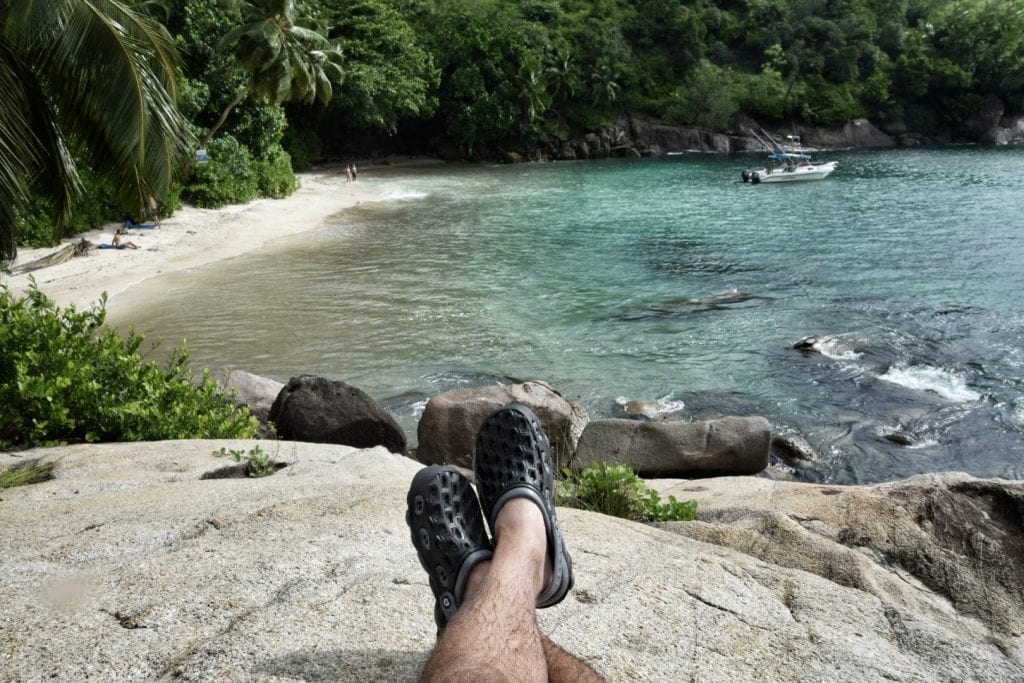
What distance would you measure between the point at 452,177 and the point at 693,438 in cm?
4296

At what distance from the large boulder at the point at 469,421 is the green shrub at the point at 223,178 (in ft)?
81.4

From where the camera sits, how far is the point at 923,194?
36625 mm

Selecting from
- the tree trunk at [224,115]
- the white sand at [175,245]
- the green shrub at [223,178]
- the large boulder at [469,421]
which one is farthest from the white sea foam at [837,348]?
the tree trunk at [224,115]

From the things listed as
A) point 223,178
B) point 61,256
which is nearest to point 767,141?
point 223,178

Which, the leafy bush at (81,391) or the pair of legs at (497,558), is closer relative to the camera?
the pair of legs at (497,558)

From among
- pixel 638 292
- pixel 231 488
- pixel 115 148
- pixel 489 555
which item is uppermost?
pixel 115 148

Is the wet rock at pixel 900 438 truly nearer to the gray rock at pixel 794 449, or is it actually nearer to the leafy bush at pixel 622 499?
the gray rock at pixel 794 449

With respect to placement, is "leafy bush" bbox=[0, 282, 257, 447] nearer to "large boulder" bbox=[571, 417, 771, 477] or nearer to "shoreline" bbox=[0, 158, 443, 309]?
"large boulder" bbox=[571, 417, 771, 477]

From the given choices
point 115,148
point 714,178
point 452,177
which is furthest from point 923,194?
point 115,148

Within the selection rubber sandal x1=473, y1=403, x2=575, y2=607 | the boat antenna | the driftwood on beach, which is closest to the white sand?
the driftwood on beach

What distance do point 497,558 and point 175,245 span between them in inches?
977

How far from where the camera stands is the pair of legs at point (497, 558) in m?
2.30

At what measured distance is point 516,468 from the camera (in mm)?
3240

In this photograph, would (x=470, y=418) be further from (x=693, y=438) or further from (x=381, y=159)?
(x=381, y=159)
